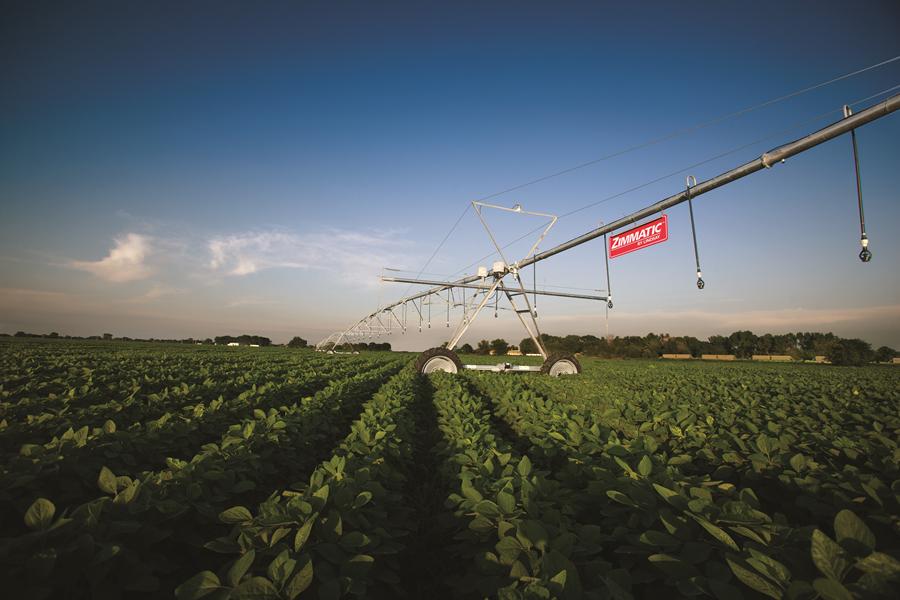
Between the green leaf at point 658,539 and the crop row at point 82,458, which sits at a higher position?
the green leaf at point 658,539

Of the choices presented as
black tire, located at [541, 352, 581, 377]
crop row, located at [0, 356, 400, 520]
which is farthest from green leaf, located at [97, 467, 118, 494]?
black tire, located at [541, 352, 581, 377]

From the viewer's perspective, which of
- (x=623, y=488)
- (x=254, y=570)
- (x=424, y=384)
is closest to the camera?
(x=254, y=570)

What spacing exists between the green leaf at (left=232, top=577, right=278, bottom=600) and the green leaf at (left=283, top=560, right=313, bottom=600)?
Result: 7 cm

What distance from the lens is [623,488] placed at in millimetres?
2549

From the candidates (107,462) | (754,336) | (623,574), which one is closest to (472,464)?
(623,574)

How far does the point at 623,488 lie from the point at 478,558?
4.15 ft

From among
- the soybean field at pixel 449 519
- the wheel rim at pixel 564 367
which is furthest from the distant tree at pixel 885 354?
the soybean field at pixel 449 519

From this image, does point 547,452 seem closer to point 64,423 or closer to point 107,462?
point 107,462

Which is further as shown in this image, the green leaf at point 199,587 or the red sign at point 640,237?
the red sign at point 640,237

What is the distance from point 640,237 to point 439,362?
9.51 m

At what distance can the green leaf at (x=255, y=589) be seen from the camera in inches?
58.3

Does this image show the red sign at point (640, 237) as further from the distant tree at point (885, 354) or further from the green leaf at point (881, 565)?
the distant tree at point (885, 354)

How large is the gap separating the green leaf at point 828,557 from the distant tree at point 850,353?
7270 cm

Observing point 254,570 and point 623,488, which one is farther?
point 623,488
